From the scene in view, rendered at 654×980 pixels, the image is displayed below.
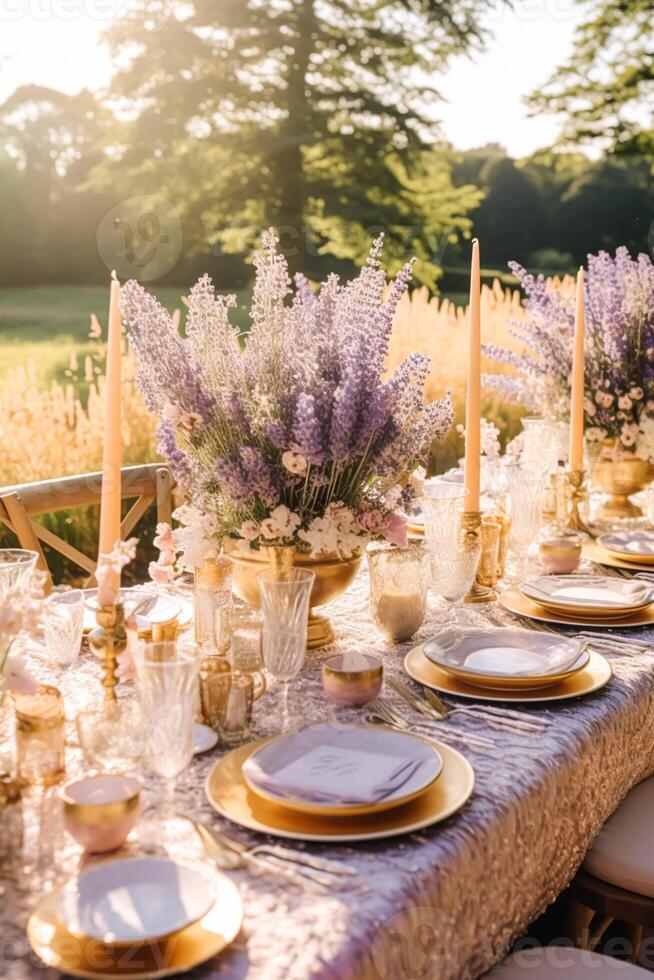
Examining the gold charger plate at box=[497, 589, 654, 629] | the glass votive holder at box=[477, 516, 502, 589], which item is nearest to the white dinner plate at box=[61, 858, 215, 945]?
the gold charger plate at box=[497, 589, 654, 629]

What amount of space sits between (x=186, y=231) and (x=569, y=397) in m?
8.64

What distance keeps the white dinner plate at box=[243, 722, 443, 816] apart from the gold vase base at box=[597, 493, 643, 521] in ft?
5.42

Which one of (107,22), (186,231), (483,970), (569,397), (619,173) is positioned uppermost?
(107,22)

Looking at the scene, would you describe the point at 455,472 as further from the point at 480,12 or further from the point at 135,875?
the point at 480,12

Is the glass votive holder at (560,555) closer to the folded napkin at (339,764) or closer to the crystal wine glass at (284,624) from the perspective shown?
the crystal wine glass at (284,624)

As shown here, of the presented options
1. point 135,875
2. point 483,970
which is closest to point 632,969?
point 483,970

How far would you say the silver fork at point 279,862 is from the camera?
3.13ft

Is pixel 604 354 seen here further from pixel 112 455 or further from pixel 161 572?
pixel 112 455

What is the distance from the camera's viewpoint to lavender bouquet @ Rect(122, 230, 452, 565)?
1.55 m

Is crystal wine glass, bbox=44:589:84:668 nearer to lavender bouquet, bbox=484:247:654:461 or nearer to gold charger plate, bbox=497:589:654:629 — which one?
gold charger plate, bbox=497:589:654:629

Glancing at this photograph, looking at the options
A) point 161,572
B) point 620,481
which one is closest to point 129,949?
point 161,572

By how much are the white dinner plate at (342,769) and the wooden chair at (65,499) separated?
1084 mm

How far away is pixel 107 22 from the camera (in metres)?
10.2

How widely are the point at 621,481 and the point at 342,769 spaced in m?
1.78
